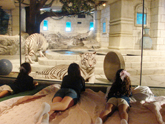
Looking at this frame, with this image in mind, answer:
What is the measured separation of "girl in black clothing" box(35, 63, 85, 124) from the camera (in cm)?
177

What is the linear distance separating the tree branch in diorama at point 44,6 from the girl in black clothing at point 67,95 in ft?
11.1

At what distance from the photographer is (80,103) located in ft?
7.84

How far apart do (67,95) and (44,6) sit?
4066 millimetres

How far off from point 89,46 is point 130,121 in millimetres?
8729

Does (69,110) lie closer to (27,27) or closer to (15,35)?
(27,27)

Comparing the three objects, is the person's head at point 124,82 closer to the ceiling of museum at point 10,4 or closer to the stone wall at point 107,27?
the ceiling of museum at point 10,4

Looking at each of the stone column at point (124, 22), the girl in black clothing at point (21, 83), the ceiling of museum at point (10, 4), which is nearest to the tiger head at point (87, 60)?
the girl in black clothing at point (21, 83)

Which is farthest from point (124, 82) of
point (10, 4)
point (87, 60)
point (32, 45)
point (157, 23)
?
point (157, 23)

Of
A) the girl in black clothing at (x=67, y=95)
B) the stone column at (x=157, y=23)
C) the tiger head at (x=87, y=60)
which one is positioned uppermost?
the stone column at (x=157, y=23)

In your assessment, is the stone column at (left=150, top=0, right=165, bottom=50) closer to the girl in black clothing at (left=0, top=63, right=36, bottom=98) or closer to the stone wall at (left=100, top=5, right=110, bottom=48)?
the stone wall at (left=100, top=5, right=110, bottom=48)

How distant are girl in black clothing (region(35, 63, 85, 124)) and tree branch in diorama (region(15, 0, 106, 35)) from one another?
3.39m

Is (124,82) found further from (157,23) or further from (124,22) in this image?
(157,23)

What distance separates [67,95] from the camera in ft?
7.39

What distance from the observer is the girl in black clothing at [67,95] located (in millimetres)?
1771
